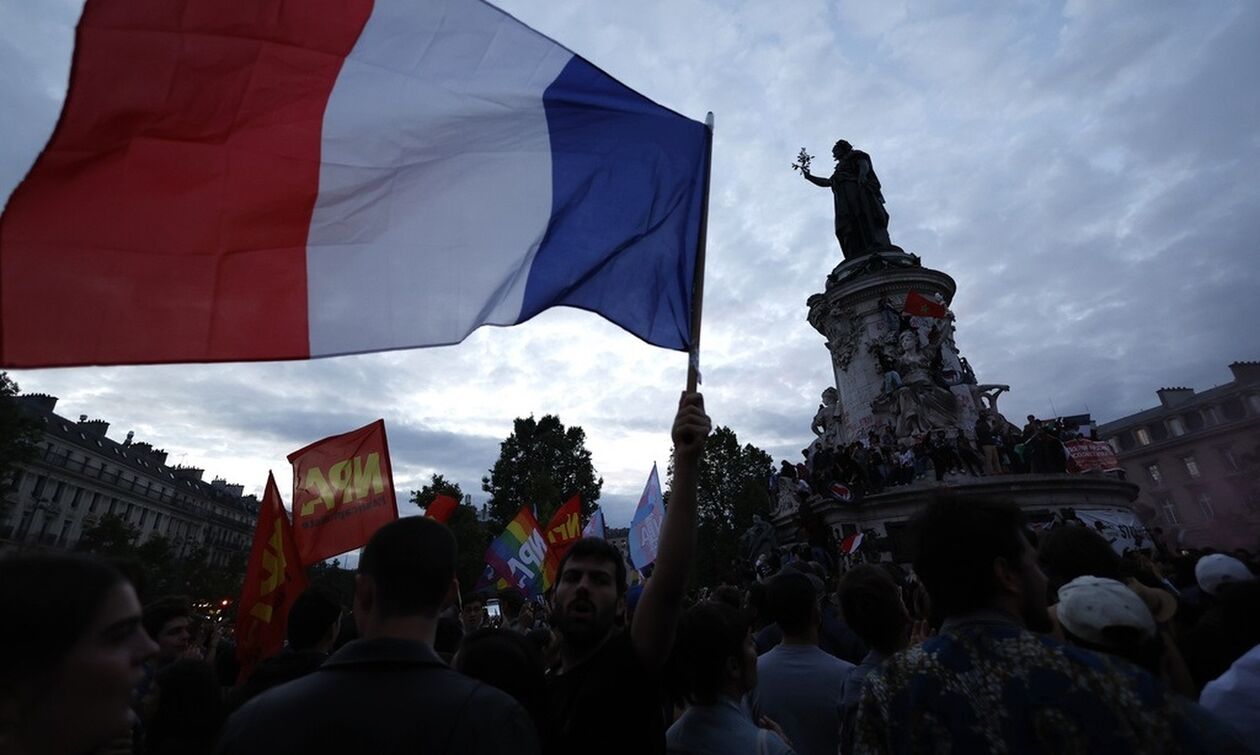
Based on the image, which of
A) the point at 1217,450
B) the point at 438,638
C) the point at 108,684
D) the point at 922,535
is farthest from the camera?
the point at 1217,450

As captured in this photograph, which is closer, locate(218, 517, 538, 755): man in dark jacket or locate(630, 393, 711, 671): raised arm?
locate(218, 517, 538, 755): man in dark jacket

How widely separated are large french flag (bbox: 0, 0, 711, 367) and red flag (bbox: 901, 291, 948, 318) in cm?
2027

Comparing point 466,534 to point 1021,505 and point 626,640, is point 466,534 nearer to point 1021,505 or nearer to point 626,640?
point 1021,505

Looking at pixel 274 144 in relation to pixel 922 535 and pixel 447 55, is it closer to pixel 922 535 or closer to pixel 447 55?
pixel 447 55

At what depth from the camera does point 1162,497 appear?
54.9m

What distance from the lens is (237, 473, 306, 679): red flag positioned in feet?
19.9

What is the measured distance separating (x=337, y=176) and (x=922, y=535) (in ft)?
11.0

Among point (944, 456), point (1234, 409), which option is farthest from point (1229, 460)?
point (944, 456)

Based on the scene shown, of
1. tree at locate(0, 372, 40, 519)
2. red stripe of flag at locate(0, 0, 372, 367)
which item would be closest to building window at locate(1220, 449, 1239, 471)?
red stripe of flag at locate(0, 0, 372, 367)

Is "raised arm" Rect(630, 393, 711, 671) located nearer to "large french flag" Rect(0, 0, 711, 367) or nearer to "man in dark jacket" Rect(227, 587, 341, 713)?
"large french flag" Rect(0, 0, 711, 367)

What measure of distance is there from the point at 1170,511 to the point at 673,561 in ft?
235

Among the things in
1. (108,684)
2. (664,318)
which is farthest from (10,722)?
(664,318)

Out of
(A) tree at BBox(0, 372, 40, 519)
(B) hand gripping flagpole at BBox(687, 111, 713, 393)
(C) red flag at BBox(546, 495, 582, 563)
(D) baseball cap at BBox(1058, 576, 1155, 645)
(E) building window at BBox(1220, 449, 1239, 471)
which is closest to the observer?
(D) baseball cap at BBox(1058, 576, 1155, 645)

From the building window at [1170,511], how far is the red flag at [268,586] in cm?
7009
